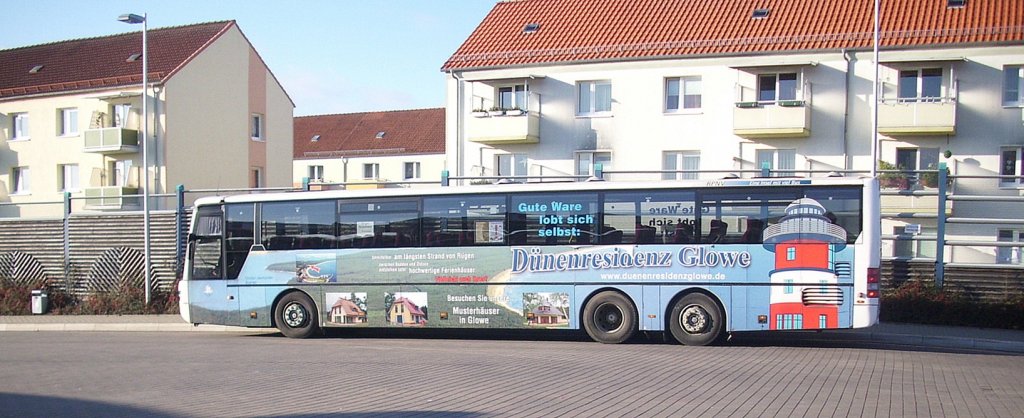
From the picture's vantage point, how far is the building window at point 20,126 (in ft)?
140

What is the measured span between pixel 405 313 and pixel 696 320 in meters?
5.39

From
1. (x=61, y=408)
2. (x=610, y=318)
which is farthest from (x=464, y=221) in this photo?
(x=61, y=408)

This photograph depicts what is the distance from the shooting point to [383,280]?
17.1 meters

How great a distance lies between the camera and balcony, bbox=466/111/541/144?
107 feet

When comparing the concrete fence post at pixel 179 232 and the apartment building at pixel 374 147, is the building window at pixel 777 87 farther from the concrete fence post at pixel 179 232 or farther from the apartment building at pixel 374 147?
the apartment building at pixel 374 147


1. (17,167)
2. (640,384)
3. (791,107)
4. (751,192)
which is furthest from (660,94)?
(17,167)

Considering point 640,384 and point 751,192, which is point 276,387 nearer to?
point 640,384

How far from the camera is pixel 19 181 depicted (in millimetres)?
42938

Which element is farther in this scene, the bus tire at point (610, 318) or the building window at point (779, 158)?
the building window at point (779, 158)

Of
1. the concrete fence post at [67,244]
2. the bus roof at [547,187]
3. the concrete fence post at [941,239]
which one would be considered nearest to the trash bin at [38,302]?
the concrete fence post at [67,244]

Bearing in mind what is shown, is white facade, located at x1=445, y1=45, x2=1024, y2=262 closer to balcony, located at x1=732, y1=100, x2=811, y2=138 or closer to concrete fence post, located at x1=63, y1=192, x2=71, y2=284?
balcony, located at x1=732, y1=100, x2=811, y2=138

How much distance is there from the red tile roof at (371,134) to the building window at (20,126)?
20919 millimetres

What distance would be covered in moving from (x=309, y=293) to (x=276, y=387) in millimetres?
7398

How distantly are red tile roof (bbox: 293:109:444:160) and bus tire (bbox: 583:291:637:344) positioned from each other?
4217cm
